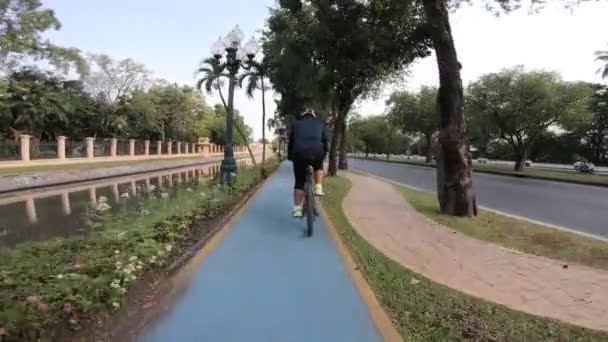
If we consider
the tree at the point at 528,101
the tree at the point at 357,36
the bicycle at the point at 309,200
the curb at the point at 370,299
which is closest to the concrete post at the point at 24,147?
the tree at the point at 357,36

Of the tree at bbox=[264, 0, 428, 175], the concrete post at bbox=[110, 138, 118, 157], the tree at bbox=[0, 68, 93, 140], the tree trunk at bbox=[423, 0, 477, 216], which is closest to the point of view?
the tree trunk at bbox=[423, 0, 477, 216]

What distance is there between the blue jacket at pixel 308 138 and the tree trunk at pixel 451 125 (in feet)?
12.3

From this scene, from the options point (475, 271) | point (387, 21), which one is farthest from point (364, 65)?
point (475, 271)

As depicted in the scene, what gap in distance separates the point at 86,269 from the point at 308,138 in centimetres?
381

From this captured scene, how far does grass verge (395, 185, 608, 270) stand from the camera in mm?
6882

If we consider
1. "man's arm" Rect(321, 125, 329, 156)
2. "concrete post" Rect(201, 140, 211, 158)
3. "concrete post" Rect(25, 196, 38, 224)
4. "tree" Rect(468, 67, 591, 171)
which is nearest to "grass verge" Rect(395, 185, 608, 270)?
"man's arm" Rect(321, 125, 329, 156)

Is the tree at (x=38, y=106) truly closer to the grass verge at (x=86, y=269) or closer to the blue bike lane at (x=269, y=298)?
the grass verge at (x=86, y=269)

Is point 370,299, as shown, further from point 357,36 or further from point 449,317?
point 357,36

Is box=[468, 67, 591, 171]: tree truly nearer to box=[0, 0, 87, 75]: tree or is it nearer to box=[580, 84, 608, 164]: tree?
box=[580, 84, 608, 164]: tree

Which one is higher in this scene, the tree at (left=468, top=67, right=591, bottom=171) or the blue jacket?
the tree at (left=468, top=67, right=591, bottom=171)

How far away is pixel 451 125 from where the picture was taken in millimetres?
9859

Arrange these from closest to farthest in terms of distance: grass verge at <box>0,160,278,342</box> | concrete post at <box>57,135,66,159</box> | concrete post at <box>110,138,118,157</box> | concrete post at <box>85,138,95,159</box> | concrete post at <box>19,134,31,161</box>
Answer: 1. grass verge at <box>0,160,278,342</box>
2. concrete post at <box>19,134,31,161</box>
3. concrete post at <box>57,135,66,159</box>
4. concrete post at <box>85,138,95,159</box>
5. concrete post at <box>110,138,118,157</box>

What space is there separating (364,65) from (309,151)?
9838 mm

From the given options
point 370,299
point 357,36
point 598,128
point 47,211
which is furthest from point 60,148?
point 598,128
